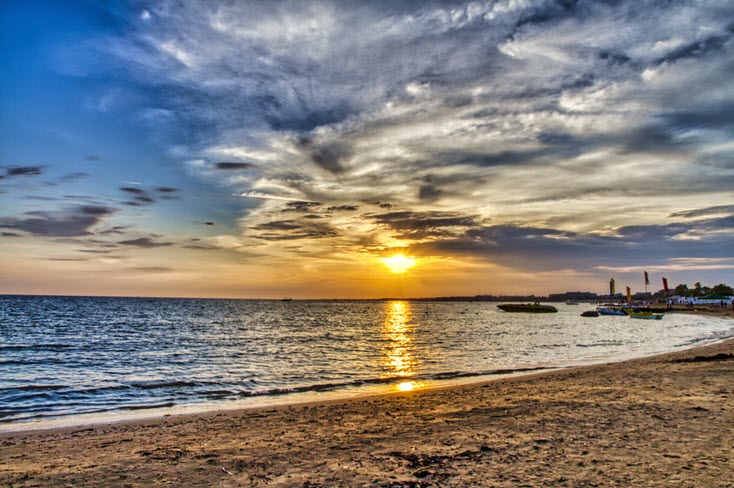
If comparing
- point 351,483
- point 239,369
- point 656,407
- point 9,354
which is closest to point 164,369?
point 239,369

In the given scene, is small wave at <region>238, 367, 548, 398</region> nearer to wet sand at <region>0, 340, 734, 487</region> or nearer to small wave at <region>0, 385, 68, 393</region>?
wet sand at <region>0, 340, 734, 487</region>

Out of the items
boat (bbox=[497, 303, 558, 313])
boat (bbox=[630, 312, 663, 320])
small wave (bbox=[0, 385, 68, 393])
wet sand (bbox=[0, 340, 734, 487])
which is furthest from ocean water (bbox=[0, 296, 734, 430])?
boat (bbox=[497, 303, 558, 313])

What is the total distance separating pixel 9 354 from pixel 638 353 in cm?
4679

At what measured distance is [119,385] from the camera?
20.5 m

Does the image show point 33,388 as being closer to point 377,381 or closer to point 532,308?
point 377,381

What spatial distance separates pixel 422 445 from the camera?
30.8 ft

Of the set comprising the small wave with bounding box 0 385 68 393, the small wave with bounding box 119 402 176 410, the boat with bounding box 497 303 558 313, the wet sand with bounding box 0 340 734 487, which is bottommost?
the small wave with bounding box 119 402 176 410

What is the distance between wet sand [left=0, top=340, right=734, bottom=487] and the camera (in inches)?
293

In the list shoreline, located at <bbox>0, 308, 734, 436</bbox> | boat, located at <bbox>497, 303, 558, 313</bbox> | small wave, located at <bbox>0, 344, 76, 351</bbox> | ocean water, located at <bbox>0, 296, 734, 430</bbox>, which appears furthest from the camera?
boat, located at <bbox>497, 303, 558, 313</bbox>

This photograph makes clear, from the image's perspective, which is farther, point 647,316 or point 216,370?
point 647,316

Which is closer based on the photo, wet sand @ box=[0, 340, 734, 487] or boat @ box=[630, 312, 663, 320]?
wet sand @ box=[0, 340, 734, 487]

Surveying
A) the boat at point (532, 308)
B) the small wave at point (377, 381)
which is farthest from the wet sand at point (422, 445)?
the boat at point (532, 308)

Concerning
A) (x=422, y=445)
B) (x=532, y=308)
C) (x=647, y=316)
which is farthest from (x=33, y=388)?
(x=532, y=308)

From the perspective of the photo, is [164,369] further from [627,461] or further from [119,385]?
[627,461]
